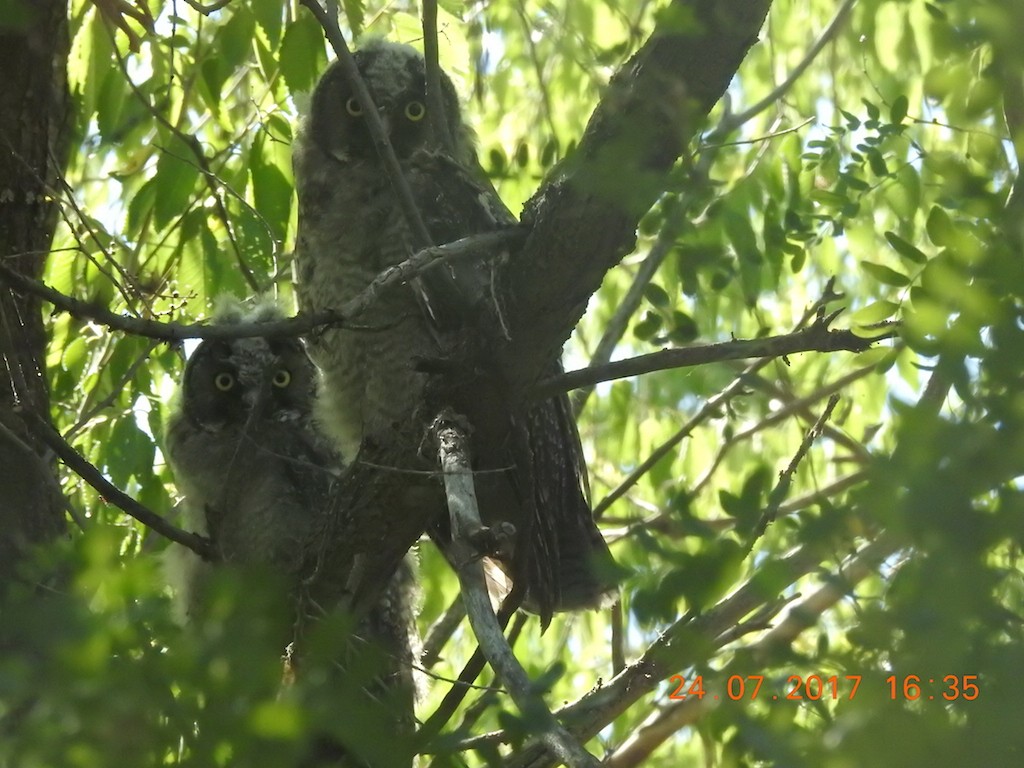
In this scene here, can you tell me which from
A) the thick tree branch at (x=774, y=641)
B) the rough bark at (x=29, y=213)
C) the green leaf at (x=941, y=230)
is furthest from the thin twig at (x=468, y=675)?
the green leaf at (x=941, y=230)

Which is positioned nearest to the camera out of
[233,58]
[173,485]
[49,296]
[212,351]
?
[49,296]

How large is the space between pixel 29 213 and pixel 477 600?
1.48m

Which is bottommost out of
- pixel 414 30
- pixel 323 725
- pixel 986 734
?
pixel 986 734

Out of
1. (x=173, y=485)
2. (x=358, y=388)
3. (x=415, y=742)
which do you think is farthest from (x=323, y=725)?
(x=173, y=485)

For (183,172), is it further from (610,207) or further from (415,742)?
(415,742)

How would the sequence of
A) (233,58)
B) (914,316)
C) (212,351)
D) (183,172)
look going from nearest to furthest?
(914,316)
(233,58)
(183,172)
(212,351)

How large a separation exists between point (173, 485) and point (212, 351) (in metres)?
0.52

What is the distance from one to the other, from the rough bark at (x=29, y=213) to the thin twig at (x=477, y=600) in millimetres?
818

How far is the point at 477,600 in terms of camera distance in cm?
171

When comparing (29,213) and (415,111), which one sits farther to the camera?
(415,111)

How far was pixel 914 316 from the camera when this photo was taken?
3.41 feet

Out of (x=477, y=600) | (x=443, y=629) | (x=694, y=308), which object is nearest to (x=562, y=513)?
(x=443, y=629)
